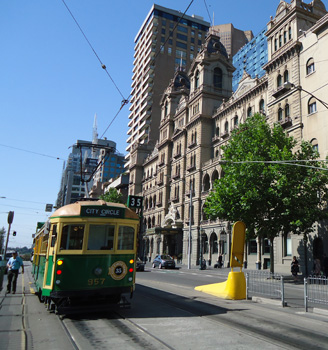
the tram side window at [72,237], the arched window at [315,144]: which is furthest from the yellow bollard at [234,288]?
the arched window at [315,144]

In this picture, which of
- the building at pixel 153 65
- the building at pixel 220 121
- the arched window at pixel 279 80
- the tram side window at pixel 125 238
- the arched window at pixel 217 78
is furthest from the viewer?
the building at pixel 153 65

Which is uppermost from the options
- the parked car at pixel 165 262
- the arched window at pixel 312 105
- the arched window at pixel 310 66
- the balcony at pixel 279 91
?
the arched window at pixel 310 66

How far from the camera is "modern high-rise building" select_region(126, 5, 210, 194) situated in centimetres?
8812

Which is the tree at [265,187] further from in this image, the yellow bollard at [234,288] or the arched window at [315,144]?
the yellow bollard at [234,288]

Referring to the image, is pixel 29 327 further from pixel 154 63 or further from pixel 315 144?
pixel 154 63

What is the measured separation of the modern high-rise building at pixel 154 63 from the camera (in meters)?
88.1

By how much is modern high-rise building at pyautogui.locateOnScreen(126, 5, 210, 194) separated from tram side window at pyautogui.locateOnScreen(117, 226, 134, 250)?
232ft

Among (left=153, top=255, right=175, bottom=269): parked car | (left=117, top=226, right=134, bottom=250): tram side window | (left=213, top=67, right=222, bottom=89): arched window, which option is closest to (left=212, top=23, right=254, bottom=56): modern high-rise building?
(left=213, top=67, right=222, bottom=89): arched window

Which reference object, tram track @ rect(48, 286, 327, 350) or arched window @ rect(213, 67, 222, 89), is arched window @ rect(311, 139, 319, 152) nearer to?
tram track @ rect(48, 286, 327, 350)

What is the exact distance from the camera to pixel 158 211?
63000mm

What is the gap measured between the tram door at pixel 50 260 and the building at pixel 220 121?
504 inches

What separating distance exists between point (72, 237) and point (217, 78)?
47930mm

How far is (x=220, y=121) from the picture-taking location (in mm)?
47688

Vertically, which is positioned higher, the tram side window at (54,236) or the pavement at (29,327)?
the tram side window at (54,236)
